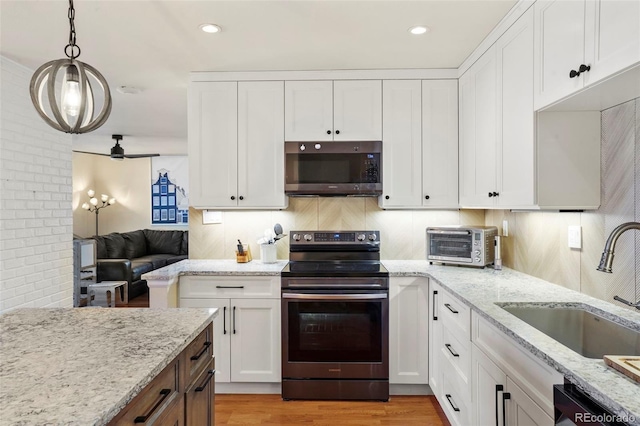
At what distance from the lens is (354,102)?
9.80 ft

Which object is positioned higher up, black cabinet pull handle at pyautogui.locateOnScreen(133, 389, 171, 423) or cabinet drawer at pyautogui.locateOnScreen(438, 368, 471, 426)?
black cabinet pull handle at pyautogui.locateOnScreen(133, 389, 171, 423)

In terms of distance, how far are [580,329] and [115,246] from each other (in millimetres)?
6366

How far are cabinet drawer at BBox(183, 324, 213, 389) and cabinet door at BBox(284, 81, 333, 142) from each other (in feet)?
5.66

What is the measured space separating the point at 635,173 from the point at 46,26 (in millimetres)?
3088

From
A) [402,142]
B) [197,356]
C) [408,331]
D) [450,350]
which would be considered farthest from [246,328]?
[402,142]

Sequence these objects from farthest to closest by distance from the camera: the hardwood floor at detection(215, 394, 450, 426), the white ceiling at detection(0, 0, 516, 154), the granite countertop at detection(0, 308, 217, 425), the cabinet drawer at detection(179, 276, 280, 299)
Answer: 1. the cabinet drawer at detection(179, 276, 280, 299)
2. the hardwood floor at detection(215, 394, 450, 426)
3. the white ceiling at detection(0, 0, 516, 154)
4. the granite countertop at detection(0, 308, 217, 425)

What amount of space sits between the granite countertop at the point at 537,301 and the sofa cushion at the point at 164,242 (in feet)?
16.8

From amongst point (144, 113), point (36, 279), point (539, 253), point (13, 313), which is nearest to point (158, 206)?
point (144, 113)

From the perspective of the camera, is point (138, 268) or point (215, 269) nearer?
point (215, 269)

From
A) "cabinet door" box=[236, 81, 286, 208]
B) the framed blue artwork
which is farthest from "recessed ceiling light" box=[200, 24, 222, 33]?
the framed blue artwork

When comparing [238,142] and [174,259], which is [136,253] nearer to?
[174,259]

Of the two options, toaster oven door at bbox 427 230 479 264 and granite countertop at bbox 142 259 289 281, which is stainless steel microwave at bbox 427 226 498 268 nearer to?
toaster oven door at bbox 427 230 479 264

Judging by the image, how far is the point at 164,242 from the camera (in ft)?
23.5

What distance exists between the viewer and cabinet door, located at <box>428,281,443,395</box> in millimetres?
2492
